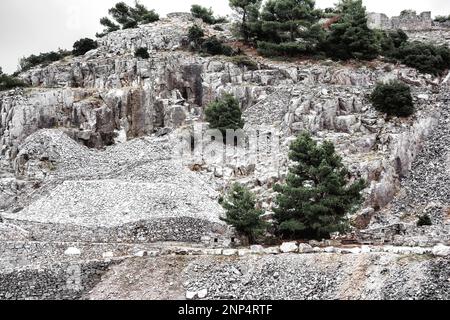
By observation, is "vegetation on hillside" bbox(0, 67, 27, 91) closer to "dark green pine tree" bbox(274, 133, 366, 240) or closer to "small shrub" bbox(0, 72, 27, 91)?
"small shrub" bbox(0, 72, 27, 91)

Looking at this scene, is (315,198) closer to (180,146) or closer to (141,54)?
(180,146)

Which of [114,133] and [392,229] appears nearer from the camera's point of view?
[392,229]

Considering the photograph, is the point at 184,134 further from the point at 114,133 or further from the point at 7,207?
the point at 7,207

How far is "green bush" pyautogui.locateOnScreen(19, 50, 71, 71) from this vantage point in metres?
64.9

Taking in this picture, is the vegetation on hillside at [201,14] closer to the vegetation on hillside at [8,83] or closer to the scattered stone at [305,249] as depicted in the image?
the vegetation on hillside at [8,83]

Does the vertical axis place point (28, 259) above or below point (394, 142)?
below

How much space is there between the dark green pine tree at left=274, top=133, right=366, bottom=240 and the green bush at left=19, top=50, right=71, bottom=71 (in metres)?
36.8

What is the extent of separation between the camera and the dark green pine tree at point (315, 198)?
32.7m

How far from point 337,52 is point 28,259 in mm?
36893

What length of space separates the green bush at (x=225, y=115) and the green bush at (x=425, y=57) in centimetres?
1843

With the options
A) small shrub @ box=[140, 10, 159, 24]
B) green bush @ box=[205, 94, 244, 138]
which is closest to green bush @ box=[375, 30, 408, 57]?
green bush @ box=[205, 94, 244, 138]

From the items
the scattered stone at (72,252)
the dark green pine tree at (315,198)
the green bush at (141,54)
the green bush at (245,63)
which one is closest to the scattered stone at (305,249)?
the dark green pine tree at (315,198)

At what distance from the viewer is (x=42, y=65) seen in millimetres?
62781
